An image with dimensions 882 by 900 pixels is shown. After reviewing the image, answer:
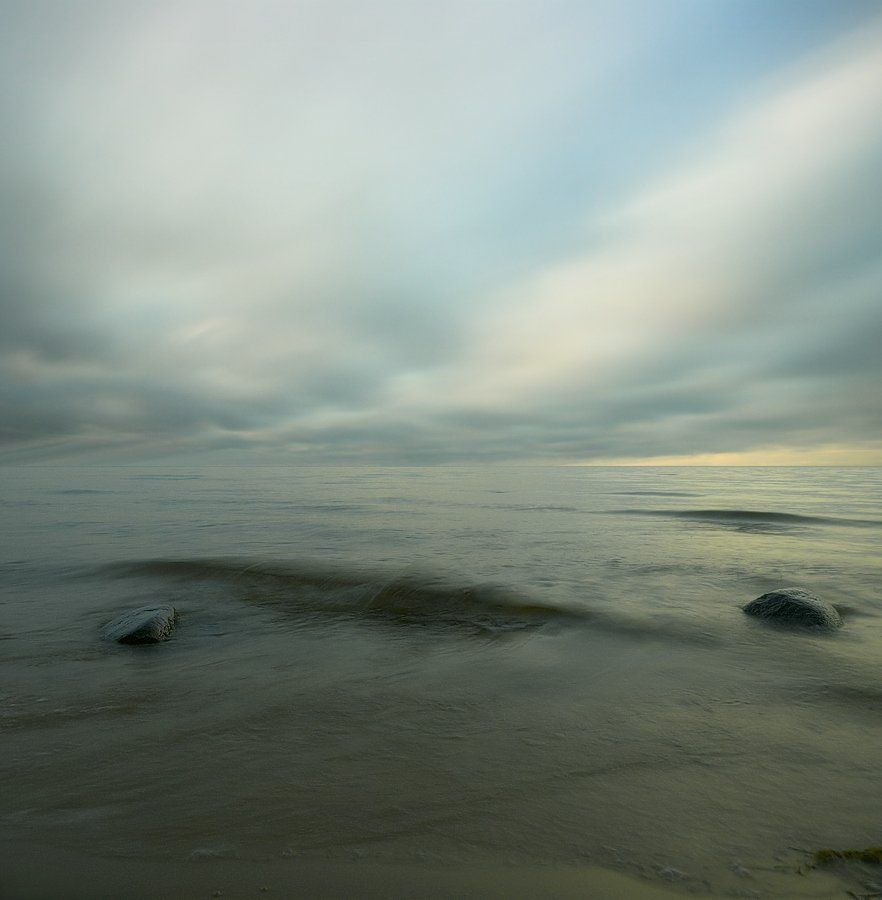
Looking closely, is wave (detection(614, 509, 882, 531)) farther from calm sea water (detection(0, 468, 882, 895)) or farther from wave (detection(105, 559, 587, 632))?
wave (detection(105, 559, 587, 632))

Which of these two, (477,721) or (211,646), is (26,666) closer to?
(211,646)

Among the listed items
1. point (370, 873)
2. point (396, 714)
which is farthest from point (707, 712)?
point (370, 873)

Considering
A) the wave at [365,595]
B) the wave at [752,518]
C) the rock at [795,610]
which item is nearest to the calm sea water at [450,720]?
the wave at [365,595]

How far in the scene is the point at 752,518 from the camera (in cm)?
2295

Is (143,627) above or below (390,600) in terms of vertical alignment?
above

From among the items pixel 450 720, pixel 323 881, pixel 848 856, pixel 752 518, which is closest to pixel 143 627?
pixel 450 720

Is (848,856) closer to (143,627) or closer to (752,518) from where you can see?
(143,627)

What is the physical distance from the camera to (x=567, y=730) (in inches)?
167

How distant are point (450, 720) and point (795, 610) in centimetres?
545

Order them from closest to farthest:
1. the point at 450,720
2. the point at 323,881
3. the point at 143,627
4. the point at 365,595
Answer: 1. the point at 323,881
2. the point at 450,720
3. the point at 143,627
4. the point at 365,595

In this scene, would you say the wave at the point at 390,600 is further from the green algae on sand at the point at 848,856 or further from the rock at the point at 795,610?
the green algae on sand at the point at 848,856

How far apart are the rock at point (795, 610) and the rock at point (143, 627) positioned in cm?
794

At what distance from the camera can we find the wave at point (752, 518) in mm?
20328

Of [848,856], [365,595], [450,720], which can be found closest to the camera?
[848,856]
